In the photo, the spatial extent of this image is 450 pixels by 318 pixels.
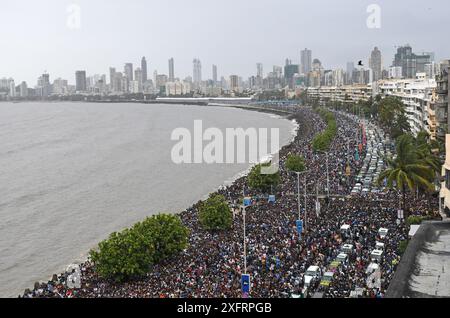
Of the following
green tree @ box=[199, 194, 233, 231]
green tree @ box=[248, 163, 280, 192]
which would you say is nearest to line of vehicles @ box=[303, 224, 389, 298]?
green tree @ box=[199, 194, 233, 231]

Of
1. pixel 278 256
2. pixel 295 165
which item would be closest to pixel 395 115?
pixel 295 165

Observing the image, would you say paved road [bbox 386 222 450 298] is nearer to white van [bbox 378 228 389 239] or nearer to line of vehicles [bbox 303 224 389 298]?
line of vehicles [bbox 303 224 389 298]

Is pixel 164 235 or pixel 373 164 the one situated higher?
pixel 164 235

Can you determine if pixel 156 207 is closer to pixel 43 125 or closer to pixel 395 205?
pixel 395 205

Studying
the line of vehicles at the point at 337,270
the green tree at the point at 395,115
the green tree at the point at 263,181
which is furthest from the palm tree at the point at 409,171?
the green tree at the point at 395,115

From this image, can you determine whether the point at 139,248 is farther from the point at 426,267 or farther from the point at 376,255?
the point at 426,267
